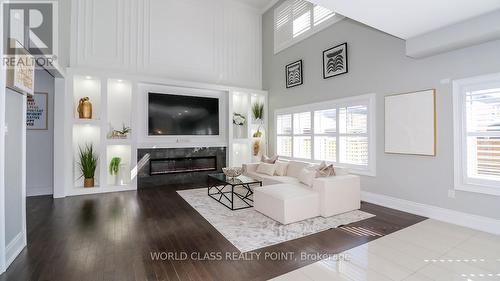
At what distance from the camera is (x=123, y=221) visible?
11.6ft

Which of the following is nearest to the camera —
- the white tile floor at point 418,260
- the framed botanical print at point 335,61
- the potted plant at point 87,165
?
the white tile floor at point 418,260

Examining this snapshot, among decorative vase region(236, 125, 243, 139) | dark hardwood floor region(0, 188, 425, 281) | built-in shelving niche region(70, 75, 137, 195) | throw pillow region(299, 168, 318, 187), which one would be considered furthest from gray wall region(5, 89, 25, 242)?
decorative vase region(236, 125, 243, 139)

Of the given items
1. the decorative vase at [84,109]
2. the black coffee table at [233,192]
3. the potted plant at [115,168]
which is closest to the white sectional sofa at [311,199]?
the black coffee table at [233,192]

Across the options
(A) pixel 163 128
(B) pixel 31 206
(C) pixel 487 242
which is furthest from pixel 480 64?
(B) pixel 31 206

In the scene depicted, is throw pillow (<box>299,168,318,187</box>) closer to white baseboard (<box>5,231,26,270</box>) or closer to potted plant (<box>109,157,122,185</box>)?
white baseboard (<box>5,231,26,270</box>)

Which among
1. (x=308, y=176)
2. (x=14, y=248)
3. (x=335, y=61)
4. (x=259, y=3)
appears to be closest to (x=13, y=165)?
(x=14, y=248)

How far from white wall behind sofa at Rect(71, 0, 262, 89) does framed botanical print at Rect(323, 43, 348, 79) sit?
9.42ft

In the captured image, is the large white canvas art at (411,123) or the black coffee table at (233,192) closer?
the large white canvas art at (411,123)

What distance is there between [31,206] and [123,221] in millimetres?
2127

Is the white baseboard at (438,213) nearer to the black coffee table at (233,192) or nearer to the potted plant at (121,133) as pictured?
the black coffee table at (233,192)

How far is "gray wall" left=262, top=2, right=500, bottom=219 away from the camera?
336 centimetres

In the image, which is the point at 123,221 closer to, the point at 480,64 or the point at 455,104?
the point at 455,104

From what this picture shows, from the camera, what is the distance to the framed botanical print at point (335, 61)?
16.7ft

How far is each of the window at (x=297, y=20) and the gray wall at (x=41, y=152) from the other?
19.6 ft
